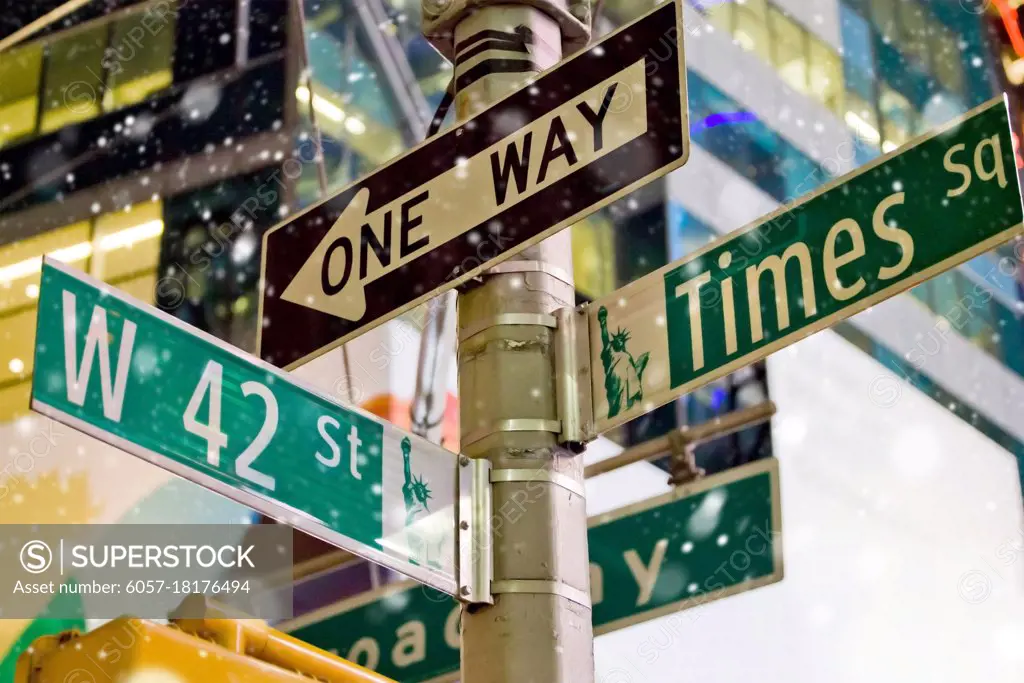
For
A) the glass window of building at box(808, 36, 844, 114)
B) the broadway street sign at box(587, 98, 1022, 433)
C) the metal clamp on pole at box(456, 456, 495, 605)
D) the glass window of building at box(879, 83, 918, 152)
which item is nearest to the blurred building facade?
the glass window of building at box(808, 36, 844, 114)

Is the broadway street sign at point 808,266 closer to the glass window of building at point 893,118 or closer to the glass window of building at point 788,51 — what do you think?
the glass window of building at point 788,51

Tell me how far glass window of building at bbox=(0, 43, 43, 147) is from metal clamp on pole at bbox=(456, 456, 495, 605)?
11242 millimetres

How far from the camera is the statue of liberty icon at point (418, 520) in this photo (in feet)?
7.70

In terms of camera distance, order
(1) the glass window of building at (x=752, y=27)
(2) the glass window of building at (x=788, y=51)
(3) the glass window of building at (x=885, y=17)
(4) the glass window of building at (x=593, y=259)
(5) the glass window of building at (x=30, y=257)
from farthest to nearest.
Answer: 1. (3) the glass window of building at (x=885, y=17)
2. (2) the glass window of building at (x=788, y=51)
3. (1) the glass window of building at (x=752, y=27)
4. (5) the glass window of building at (x=30, y=257)
5. (4) the glass window of building at (x=593, y=259)

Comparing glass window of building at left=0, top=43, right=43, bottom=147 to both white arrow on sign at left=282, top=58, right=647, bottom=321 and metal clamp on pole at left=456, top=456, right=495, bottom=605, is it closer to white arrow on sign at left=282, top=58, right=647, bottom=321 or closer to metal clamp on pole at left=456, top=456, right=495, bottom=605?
white arrow on sign at left=282, top=58, right=647, bottom=321

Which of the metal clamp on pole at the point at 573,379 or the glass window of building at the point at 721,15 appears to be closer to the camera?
the metal clamp on pole at the point at 573,379

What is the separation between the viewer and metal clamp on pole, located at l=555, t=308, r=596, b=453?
2.44m

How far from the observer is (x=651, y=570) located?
319 cm

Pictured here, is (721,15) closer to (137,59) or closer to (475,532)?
(137,59)

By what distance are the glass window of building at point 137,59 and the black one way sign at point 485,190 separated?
9.58m

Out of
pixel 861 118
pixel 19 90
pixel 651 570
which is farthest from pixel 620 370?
pixel 861 118

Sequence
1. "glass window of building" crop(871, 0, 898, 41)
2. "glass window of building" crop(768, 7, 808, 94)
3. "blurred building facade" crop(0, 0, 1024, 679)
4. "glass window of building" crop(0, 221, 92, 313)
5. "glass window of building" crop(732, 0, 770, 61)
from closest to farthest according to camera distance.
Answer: "blurred building facade" crop(0, 0, 1024, 679) < "glass window of building" crop(0, 221, 92, 313) < "glass window of building" crop(732, 0, 770, 61) < "glass window of building" crop(768, 7, 808, 94) < "glass window of building" crop(871, 0, 898, 41)

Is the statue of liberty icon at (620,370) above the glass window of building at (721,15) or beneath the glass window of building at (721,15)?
beneath

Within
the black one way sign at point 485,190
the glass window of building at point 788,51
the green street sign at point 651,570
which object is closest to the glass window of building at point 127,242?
the glass window of building at point 788,51
